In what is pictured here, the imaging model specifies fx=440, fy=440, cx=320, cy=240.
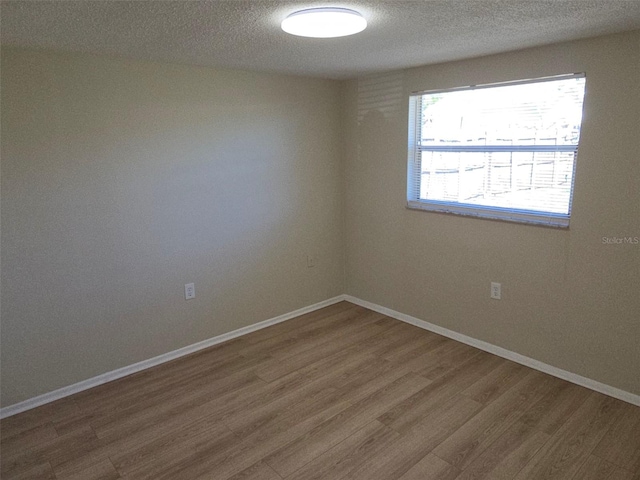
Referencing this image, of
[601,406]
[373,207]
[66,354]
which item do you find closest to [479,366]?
[601,406]

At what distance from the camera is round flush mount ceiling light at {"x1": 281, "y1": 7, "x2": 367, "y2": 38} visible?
1.93 m

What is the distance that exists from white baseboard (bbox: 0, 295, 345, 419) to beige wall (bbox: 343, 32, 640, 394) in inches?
38.3

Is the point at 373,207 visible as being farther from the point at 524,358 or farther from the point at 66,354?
the point at 66,354

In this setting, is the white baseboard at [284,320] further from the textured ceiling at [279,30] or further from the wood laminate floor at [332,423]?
the textured ceiling at [279,30]

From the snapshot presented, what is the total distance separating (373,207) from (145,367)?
232cm

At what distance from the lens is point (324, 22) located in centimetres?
198

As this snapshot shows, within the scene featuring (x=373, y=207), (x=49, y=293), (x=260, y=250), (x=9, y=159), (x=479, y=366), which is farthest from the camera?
(x=373, y=207)

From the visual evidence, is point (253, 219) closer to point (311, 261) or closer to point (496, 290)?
point (311, 261)

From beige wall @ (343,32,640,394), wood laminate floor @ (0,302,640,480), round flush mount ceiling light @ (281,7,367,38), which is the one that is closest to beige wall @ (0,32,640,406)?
beige wall @ (343,32,640,394)

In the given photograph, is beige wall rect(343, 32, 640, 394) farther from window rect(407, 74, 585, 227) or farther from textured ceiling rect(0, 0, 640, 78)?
textured ceiling rect(0, 0, 640, 78)

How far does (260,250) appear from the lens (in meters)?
3.77

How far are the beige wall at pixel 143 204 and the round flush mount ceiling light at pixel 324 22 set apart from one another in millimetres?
1387

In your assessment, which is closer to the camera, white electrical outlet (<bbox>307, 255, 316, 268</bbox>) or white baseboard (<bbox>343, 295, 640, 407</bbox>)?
white baseboard (<bbox>343, 295, 640, 407</bbox>)

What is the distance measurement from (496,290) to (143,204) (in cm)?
262
